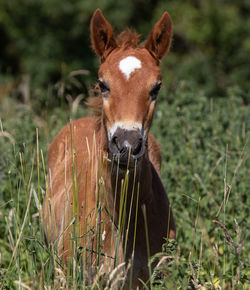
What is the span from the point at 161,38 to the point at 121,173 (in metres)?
1.21

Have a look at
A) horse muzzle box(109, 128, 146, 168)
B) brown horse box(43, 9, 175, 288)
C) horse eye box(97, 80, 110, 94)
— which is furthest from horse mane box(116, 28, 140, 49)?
horse muzzle box(109, 128, 146, 168)

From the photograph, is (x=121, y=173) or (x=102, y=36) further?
(x=102, y=36)

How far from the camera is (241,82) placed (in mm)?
15359

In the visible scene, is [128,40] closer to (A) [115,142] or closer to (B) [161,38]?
(B) [161,38]

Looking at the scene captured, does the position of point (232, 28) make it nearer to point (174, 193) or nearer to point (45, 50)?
point (45, 50)

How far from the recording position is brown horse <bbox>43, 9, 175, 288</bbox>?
3338 millimetres

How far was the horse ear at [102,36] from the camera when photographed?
13.3ft

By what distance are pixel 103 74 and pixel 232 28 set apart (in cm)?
1407

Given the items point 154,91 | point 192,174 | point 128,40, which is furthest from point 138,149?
point 192,174

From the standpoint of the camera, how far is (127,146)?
3.25m

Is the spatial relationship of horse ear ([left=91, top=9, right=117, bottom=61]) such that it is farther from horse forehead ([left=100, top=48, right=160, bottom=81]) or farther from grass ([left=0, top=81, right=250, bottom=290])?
grass ([left=0, top=81, right=250, bottom=290])

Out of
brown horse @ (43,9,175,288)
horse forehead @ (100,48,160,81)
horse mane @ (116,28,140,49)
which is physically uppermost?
horse mane @ (116,28,140,49)

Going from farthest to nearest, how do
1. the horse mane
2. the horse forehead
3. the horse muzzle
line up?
the horse mane, the horse forehead, the horse muzzle

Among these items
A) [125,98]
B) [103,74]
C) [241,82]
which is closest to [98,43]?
[103,74]
